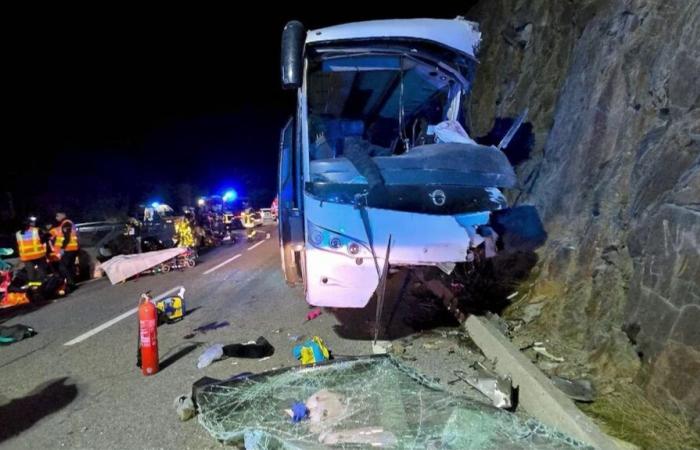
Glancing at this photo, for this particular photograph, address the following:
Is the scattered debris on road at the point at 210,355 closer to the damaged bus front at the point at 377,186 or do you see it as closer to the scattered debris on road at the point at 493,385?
the damaged bus front at the point at 377,186

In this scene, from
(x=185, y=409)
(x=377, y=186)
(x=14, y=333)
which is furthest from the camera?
(x=14, y=333)

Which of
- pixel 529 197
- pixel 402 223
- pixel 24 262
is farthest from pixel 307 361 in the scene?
pixel 24 262

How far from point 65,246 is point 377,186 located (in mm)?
8772

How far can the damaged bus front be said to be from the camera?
4.59 meters

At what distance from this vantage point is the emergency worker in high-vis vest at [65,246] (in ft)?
32.1

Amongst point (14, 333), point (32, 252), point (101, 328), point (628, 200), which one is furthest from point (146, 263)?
point (628, 200)

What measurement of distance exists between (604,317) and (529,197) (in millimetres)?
4087

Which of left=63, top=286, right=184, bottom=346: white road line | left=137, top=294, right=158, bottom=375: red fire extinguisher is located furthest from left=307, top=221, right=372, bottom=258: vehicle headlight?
left=63, top=286, right=184, bottom=346: white road line

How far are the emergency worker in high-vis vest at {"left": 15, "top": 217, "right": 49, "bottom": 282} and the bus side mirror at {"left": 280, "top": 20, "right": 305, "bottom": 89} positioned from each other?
7.37m

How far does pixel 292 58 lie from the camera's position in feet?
15.4

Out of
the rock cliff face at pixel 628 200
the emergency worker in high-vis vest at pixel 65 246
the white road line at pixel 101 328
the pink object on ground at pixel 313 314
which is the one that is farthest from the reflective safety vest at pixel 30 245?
the rock cliff face at pixel 628 200

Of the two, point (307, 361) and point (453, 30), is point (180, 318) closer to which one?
point (307, 361)

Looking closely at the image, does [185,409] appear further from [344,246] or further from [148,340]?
[344,246]

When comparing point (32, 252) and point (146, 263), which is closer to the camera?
point (32, 252)
